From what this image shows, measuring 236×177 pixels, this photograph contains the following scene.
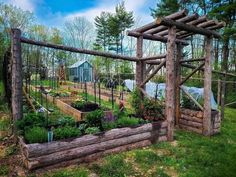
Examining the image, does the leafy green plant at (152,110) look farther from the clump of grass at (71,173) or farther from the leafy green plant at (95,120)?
the clump of grass at (71,173)

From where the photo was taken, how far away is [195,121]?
534 centimetres

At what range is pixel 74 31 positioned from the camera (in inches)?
915

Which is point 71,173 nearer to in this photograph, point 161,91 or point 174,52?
point 174,52

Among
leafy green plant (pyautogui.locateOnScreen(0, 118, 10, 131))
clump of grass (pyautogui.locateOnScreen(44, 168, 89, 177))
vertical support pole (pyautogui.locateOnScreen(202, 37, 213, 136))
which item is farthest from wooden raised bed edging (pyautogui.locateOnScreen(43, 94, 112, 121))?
vertical support pole (pyautogui.locateOnScreen(202, 37, 213, 136))

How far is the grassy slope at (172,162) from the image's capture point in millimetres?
3174

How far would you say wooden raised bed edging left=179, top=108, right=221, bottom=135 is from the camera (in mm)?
5207

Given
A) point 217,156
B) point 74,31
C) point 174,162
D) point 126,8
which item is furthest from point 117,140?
point 74,31

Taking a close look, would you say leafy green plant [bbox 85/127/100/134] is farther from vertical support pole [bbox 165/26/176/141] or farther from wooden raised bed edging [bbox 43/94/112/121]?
wooden raised bed edging [bbox 43/94/112/121]

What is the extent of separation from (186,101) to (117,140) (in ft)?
8.85

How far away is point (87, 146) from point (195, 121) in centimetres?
299

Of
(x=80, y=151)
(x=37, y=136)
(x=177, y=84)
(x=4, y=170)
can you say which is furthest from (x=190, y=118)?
(x=4, y=170)

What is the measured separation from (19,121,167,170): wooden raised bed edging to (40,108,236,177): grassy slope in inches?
5.6

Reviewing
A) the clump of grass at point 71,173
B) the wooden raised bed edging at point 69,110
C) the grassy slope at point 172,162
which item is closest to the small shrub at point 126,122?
the grassy slope at point 172,162

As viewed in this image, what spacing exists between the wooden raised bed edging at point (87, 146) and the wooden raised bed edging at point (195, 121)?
3.92 feet
